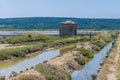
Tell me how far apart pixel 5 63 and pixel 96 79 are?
14029mm

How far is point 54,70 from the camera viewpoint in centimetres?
2181

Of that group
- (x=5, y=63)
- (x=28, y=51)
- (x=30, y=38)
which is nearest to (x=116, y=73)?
(x=5, y=63)

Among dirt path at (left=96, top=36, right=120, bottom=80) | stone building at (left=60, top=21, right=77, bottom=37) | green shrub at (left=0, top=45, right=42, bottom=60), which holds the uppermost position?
dirt path at (left=96, top=36, right=120, bottom=80)

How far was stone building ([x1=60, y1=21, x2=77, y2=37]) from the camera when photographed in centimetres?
6069

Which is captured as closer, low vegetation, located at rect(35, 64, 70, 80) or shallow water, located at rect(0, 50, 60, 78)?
low vegetation, located at rect(35, 64, 70, 80)

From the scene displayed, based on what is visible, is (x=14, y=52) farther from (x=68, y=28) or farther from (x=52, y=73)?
(x=68, y=28)

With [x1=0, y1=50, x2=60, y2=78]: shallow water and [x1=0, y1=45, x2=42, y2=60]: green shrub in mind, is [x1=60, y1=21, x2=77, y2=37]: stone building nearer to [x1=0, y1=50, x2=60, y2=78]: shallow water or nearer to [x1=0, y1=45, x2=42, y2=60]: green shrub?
[x1=0, y1=45, x2=42, y2=60]: green shrub

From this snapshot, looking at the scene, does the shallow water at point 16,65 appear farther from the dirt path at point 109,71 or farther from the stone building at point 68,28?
the stone building at point 68,28

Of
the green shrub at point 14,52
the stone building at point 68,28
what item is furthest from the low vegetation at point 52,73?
the stone building at point 68,28

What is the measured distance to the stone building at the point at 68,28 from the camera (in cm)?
6069

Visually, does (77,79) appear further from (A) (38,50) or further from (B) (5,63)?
(A) (38,50)

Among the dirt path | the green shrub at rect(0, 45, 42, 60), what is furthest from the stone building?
the dirt path

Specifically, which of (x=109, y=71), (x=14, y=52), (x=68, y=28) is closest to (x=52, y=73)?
(x=109, y=71)

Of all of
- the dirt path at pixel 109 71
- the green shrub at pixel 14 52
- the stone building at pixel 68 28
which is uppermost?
the dirt path at pixel 109 71
